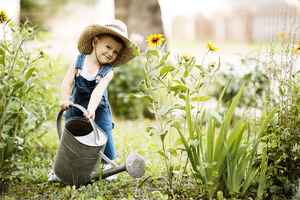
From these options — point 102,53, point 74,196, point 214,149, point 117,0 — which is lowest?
point 74,196

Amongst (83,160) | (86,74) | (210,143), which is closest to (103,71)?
(86,74)

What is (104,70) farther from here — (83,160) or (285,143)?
(285,143)

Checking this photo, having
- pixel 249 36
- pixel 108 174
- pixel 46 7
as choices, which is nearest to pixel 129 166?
pixel 108 174

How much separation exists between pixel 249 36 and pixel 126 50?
14269mm

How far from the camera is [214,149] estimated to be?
120 inches

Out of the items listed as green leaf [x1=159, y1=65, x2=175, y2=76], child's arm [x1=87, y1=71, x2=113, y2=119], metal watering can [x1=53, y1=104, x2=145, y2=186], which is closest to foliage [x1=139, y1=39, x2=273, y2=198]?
green leaf [x1=159, y1=65, x2=175, y2=76]

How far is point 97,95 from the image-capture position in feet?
11.0

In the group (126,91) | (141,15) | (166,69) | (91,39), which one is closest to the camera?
(166,69)

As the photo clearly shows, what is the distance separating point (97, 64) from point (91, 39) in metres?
0.18

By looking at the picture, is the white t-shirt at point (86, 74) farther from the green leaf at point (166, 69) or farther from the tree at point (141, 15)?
the tree at point (141, 15)

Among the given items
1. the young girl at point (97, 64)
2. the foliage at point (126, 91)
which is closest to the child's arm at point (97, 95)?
the young girl at point (97, 64)

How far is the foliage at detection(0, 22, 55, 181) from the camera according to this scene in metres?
3.21

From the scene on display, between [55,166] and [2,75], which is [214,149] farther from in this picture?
[2,75]

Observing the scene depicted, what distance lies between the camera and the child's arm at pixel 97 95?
3238mm
